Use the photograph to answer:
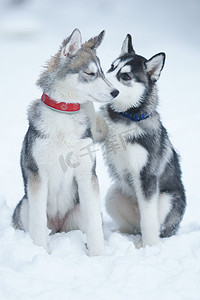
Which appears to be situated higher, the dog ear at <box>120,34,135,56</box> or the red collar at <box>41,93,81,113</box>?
the dog ear at <box>120,34,135,56</box>

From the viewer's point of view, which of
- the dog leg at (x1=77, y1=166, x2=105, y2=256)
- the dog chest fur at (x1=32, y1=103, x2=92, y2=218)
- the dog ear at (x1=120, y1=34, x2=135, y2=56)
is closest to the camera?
the dog chest fur at (x1=32, y1=103, x2=92, y2=218)

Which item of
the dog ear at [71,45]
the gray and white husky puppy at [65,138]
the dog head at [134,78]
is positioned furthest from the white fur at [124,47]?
the dog ear at [71,45]

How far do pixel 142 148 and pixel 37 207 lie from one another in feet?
4.63

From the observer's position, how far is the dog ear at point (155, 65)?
4.43 m

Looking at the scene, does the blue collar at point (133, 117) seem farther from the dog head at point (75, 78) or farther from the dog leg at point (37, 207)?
the dog leg at point (37, 207)

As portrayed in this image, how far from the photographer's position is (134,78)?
4.48m

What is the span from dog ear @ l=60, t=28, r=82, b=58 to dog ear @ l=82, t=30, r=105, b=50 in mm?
186

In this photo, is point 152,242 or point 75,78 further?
point 152,242

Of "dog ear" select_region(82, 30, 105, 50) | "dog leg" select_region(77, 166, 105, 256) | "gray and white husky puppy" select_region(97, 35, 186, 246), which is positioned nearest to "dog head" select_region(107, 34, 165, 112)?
"gray and white husky puppy" select_region(97, 35, 186, 246)

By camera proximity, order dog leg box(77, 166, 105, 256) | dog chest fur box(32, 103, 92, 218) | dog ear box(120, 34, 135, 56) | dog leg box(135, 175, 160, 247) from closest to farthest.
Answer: dog chest fur box(32, 103, 92, 218) < dog leg box(77, 166, 105, 256) < dog leg box(135, 175, 160, 247) < dog ear box(120, 34, 135, 56)

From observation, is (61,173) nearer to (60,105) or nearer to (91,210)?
(91,210)

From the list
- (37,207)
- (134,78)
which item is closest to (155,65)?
(134,78)

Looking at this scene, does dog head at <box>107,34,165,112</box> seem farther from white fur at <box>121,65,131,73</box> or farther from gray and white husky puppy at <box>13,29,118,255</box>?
gray and white husky puppy at <box>13,29,118,255</box>

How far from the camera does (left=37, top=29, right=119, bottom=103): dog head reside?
3697 mm
